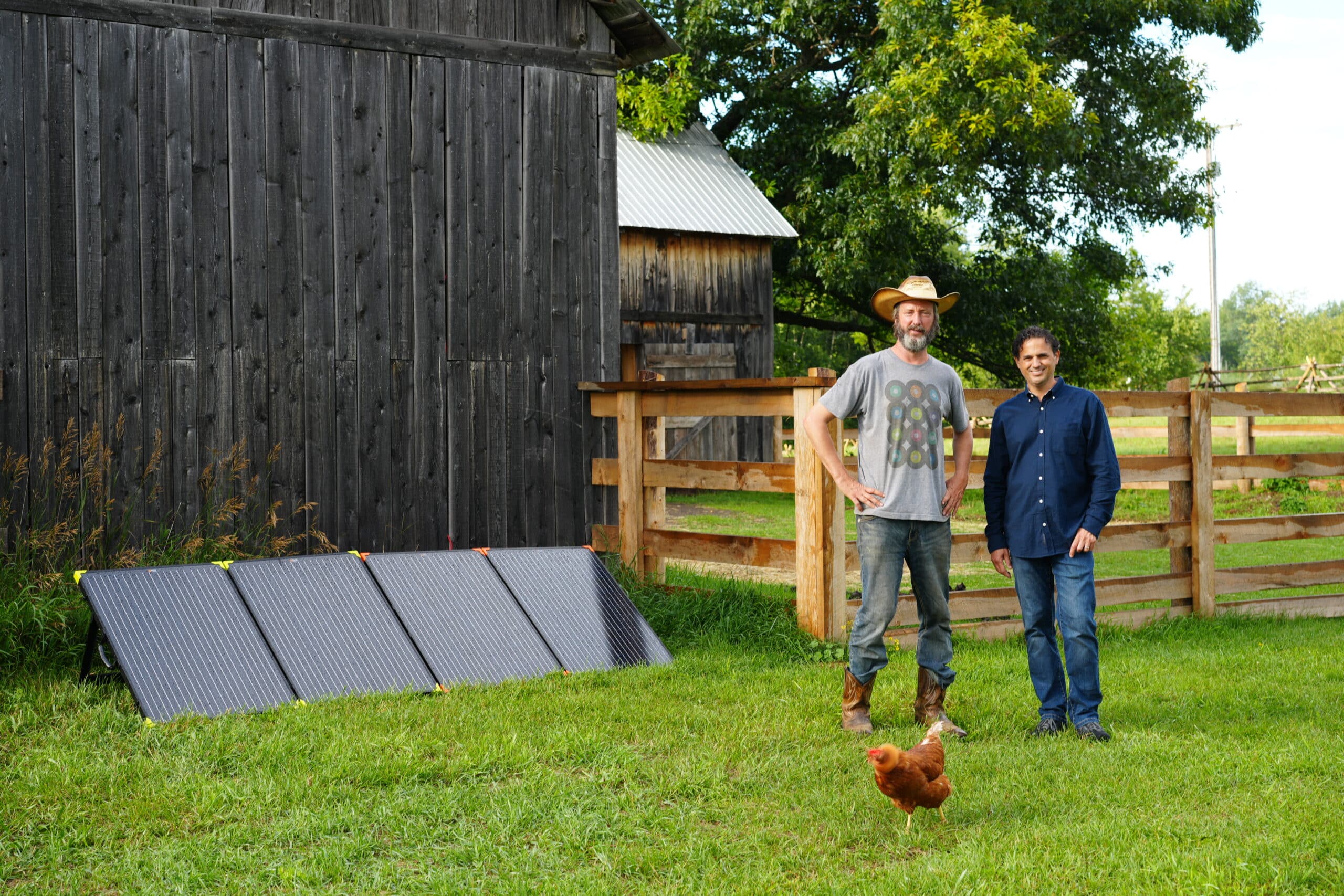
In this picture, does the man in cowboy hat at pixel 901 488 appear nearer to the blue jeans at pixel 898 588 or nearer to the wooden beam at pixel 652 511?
the blue jeans at pixel 898 588

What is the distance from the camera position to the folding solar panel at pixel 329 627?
6074 mm

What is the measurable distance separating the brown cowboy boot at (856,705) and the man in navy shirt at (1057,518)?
751 mm

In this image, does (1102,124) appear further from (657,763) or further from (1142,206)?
(657,763)

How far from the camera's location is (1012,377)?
24.2 m

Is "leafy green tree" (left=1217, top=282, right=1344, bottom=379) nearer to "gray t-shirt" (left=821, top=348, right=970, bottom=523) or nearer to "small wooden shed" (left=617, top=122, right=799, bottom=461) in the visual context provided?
"small wooden shed" (left=617, top=122, right=799, bottom=461)

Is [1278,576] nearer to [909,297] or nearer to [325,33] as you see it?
[909,297]

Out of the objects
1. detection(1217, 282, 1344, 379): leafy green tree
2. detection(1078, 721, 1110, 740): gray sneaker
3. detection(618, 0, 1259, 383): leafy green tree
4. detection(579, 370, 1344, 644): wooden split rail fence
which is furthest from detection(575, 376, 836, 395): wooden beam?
detection(1217, 282, 1344, 379): leafy green tree

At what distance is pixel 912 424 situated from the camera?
5.59m

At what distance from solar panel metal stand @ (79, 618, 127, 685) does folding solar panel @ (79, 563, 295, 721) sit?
0.07 meters

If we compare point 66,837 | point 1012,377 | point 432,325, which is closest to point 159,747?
point 66,837

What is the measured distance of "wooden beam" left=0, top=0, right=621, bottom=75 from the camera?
772 cm

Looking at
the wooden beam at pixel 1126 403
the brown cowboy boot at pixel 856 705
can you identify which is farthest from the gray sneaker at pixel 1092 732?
the wooden beam at pixel 1126 403

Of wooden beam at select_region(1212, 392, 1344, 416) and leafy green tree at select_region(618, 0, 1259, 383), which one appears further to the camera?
leafy green tree at select_region(618, 0, 1259, 383)

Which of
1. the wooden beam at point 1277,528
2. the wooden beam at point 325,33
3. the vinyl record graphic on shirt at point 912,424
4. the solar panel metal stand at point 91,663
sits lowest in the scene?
the solar panel metal stand at point 91,663
